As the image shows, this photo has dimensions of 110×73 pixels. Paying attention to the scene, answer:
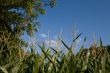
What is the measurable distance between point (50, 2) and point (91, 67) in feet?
93.7

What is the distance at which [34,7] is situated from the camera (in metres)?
31.7

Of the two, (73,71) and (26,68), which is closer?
(73,71)

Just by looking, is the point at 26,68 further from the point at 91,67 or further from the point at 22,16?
the point at 22,16

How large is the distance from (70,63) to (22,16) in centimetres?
2711

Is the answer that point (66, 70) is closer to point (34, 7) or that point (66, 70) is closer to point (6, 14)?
point (6, 14)

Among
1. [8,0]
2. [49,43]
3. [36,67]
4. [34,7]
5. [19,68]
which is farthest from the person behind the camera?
[34,7]

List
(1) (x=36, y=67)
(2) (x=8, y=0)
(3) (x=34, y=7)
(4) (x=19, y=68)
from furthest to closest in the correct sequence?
1. (3) (x=34, y=7)
2. (2) (x=8, y=0)
3. (4) (x=19, y=68)
4. (1) (x=36, y=67)

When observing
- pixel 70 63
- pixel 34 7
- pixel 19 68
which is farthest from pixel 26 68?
pixel 34 7

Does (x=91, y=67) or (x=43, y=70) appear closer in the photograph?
(x=43, y=70)

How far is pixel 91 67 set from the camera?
3510mm

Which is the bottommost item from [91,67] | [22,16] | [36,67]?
[22,16]

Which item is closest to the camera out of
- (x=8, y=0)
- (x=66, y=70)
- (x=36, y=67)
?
(x=36, y=67)

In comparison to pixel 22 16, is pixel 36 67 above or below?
above

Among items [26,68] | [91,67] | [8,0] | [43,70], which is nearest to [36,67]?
[43,70]
